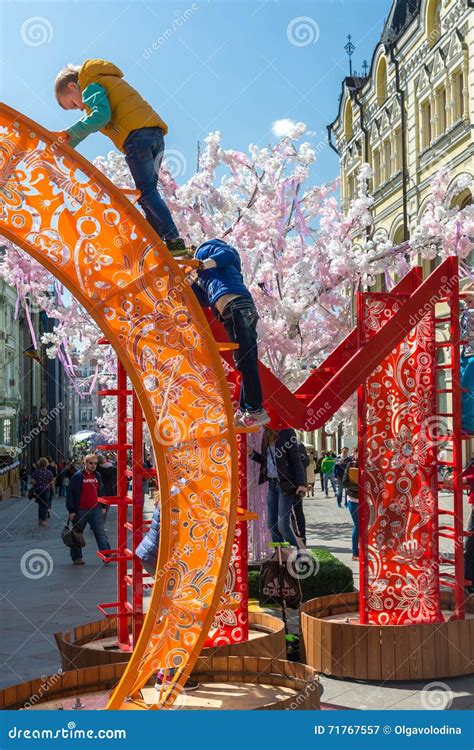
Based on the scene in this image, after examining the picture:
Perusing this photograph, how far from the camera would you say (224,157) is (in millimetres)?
12852

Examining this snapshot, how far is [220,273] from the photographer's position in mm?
4766

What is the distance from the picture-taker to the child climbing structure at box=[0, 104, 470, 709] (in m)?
4.22

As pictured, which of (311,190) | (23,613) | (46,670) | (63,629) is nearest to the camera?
(46,670)

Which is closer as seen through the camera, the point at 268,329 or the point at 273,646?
the point at 273,646

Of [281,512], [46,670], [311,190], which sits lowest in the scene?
[46,670]

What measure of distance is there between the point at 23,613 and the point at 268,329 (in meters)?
5.16

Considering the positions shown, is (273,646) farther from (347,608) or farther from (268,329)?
(268,329)

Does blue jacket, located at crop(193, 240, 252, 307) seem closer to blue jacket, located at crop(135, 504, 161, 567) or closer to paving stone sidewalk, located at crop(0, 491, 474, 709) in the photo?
blue jacket, located at crop(135, 504, 161, 567)

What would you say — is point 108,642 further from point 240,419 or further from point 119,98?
point 119,98

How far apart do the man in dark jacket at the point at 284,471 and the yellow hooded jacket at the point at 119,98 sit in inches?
156

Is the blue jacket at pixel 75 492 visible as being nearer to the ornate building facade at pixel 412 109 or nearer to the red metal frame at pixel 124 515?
the red metal frame at pixel 124 515

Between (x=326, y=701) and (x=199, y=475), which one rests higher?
(x=199, y=475)

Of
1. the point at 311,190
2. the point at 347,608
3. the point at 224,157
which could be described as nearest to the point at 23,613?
the point at 347,608

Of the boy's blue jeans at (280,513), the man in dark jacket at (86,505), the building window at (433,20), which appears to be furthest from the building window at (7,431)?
the boy's blue jeans at (280,513)
